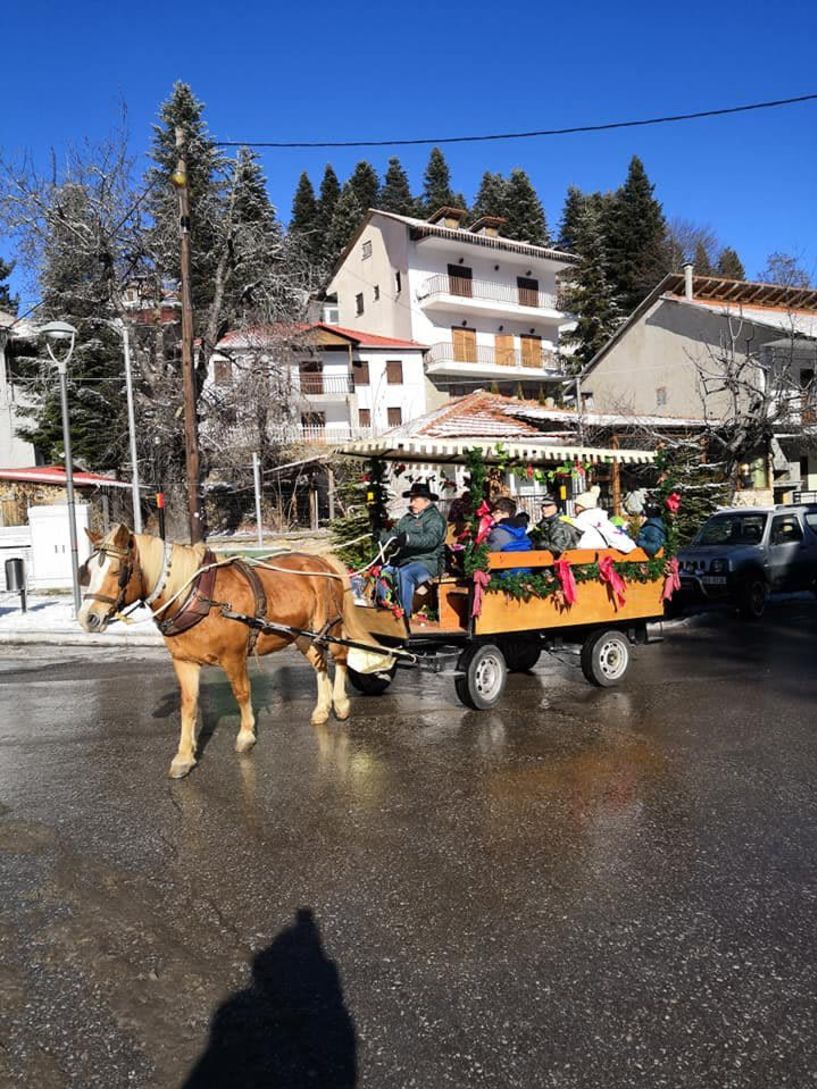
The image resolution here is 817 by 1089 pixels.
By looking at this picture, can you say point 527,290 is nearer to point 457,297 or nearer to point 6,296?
point 457,297

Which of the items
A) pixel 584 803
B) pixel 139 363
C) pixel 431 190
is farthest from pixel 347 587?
pixel 431 190

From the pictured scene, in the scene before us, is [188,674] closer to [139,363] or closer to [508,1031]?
[508,1031]

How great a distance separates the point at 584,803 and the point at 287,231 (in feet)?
96.6

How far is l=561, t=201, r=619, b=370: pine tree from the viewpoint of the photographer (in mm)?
53819

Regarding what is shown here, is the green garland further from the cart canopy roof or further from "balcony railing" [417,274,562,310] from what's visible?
"balcony railing" [417,274,562,310]

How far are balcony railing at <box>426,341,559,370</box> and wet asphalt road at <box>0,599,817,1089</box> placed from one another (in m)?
45.7

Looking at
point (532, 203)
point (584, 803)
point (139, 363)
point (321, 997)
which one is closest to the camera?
point (321, 997)

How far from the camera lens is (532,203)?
72.1 metres

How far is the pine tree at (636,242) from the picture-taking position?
60.0 m

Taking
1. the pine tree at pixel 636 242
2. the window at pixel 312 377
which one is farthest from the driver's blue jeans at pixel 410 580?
the pine tree at pixel 636 242

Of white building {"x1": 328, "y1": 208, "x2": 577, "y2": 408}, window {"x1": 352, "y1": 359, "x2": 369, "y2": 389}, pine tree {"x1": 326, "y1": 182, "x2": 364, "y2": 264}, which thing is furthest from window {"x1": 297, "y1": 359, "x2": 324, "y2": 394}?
pine tree {"x1": 326, "y1": 182, "x2": 364, "y2": 264}

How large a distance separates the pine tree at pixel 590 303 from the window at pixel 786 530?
39.4 metres

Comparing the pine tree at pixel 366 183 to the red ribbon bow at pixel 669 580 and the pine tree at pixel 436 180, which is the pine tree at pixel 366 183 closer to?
the pine tree at pixel 436 180

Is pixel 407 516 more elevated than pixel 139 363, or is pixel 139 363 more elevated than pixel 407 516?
pixel 139 363
